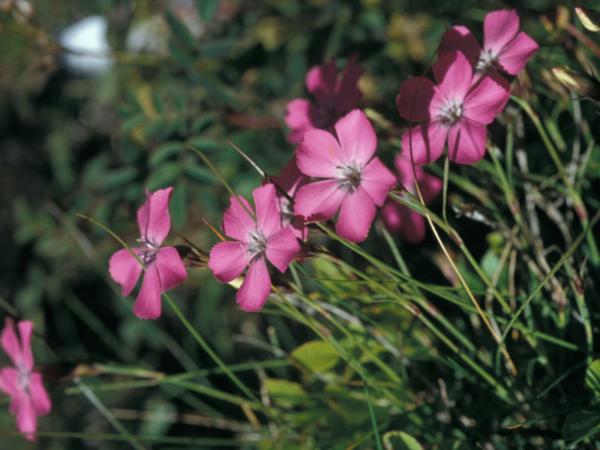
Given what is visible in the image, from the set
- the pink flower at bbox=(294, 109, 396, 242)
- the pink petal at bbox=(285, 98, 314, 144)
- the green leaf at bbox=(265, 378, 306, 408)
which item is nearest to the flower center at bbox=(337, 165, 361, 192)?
the pink flower at bbox=(294, 109, 396, 242)

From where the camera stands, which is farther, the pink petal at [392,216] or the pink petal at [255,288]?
the pink petal at [392,216]

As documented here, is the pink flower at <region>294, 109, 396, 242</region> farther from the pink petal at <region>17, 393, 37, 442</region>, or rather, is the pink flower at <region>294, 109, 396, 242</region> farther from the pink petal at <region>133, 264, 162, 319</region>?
the pink petal at <region>17, 393, 37, 442</region>

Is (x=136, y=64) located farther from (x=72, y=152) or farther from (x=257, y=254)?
(x=257, y=254)

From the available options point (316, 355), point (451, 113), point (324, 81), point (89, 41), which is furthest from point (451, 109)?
point (89, 41)

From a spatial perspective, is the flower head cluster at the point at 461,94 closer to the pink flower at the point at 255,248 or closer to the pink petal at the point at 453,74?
the pink petal at the point at 453,74

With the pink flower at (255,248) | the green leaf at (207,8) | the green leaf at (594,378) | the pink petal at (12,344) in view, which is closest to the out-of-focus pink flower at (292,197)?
the pink flower at (255,248)

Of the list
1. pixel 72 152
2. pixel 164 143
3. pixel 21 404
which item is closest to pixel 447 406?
pixel 21 404
